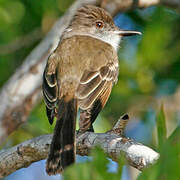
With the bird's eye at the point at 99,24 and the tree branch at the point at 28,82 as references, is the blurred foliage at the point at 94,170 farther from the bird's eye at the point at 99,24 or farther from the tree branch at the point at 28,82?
the bird's eye at the point at 99,24

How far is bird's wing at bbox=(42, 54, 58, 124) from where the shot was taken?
470 centimetres

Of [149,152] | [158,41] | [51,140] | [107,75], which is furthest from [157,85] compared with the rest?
[149,152]

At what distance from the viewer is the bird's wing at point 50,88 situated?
15.4 ft

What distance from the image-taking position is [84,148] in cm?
409

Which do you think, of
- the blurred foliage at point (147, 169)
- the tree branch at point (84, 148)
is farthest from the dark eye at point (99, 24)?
the blurred foliage at point (147, 169)

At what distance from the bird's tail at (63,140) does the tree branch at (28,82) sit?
1.23 m

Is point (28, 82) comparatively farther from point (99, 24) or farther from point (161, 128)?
point (161, 128)

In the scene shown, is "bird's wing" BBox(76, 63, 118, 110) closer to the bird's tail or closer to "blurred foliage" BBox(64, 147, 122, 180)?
the bird's tail

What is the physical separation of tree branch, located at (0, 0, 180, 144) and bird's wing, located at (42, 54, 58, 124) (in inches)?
27.0

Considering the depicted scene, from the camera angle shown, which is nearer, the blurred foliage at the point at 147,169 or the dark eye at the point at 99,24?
the blurred foliage at the point at 147,169

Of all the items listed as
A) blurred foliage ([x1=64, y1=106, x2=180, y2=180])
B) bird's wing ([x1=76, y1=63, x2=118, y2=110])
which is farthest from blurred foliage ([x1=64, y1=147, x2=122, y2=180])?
bird's wing ([x1=76, y1=63, x2=118, y2=110])

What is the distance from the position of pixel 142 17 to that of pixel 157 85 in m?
1.08

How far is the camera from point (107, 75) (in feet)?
17.1

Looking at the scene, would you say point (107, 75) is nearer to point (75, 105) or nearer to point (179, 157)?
point (75, 105)
